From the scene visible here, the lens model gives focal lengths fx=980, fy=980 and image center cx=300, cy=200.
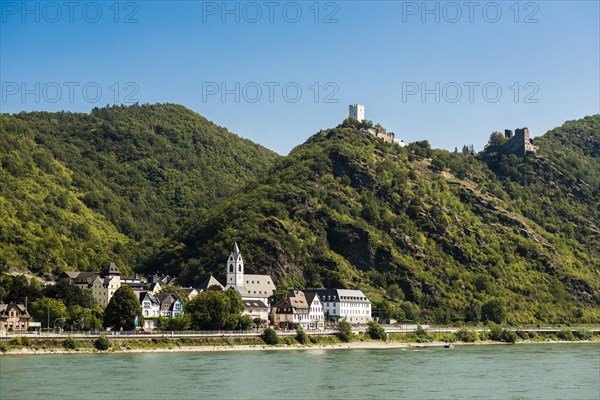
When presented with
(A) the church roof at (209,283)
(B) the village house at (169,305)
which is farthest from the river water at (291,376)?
(A) the church roof at (209,283)

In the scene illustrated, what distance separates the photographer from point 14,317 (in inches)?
4190

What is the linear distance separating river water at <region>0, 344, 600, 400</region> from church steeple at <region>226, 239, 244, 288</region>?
43.9m

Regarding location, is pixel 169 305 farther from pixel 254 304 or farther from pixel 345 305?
pixel 345 305

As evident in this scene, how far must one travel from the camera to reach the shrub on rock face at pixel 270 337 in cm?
10838

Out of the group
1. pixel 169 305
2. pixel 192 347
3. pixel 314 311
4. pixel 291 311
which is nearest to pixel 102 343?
pixel 192 347

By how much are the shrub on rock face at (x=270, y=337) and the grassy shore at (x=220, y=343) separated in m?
0.56

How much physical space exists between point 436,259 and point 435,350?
5275 cm

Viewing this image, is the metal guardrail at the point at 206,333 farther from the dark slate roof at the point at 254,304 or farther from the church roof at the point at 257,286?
the church roof at the point at 257,286

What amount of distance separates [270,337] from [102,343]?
73.7ft

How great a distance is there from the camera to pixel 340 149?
7589 inches

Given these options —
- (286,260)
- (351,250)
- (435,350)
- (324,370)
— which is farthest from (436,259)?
(324,370)

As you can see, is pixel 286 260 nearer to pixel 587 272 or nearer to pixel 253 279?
pixel 253 279

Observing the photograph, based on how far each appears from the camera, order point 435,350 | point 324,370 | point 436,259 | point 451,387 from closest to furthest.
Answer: point 451,387
point 324,370
point 435,350
point 436,259

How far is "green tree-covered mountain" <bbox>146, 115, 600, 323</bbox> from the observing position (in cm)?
15538
